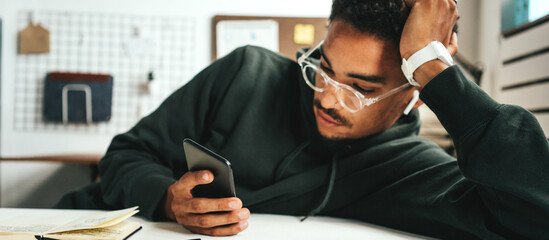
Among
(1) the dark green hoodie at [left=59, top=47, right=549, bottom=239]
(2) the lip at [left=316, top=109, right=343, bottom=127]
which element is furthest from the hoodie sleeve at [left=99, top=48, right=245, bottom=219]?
(2) the lip at [left=316, top=109, right=343, bottom=127]

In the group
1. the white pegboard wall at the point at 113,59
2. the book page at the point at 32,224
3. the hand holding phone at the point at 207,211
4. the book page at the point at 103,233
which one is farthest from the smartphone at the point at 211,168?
the white pegboard wall at the point at 113,59

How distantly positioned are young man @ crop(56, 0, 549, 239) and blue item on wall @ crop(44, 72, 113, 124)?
4.18 feet

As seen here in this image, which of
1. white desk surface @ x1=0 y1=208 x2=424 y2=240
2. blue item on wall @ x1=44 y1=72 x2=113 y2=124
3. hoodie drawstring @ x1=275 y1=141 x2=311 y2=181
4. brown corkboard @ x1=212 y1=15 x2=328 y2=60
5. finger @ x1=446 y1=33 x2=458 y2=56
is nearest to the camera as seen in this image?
white desk surface @ x1=0 y1=208 x2=424 y2=240

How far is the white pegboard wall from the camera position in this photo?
2.25 m

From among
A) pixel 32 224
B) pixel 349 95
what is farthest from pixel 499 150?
pixel 32 224

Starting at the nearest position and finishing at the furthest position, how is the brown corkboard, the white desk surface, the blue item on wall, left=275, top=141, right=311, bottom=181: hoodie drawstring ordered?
the white desk surface
left=275, top=141, right=311, bottom=181: hoodie drawstring
the blue item on wall
the brown corkboard

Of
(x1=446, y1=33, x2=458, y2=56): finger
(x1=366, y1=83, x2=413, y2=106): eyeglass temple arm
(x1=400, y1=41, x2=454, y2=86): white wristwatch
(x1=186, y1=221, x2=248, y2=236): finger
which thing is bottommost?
(x1=186, y1=221, x2=248, y2=236): finger

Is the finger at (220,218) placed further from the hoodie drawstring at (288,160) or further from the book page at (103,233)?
the hoodie drawstring at (288,160)

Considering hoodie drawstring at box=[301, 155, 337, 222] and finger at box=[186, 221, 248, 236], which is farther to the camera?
hoodie drawstring at box=[301, 155, 337, 222]

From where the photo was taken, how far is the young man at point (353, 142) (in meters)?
0.68

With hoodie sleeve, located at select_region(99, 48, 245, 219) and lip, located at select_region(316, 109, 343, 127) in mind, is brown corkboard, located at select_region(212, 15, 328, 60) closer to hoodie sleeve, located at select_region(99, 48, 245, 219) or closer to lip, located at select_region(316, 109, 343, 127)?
hoodie sleeve, located at select_region(99, 48, 245, 219)

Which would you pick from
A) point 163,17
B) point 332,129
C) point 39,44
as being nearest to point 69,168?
point 39,44

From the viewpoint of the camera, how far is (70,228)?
0.60 metres

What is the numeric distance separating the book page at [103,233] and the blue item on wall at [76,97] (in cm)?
174
